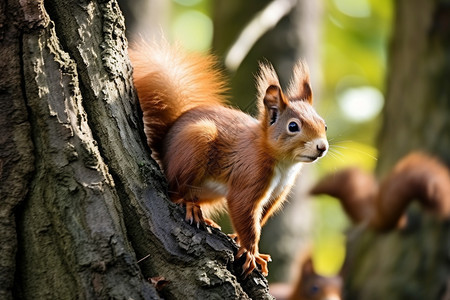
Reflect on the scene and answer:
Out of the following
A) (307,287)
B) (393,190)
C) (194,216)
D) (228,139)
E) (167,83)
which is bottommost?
(307,287)

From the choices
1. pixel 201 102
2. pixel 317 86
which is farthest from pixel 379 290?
pixel 201 102

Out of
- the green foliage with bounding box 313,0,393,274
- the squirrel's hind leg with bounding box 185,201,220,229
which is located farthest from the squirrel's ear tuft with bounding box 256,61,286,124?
the green foliage with bounding box 313,0,393,274

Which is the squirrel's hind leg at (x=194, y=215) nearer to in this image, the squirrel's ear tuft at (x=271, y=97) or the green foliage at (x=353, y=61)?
the squirrel's ear tuft at (x=271, y=97)

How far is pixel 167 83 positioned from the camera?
254cm

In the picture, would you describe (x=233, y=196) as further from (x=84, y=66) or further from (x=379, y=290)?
(x=379, y=290)

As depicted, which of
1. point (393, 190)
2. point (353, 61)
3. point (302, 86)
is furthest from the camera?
point (353, 61)

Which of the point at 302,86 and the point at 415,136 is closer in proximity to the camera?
the point at 302,86

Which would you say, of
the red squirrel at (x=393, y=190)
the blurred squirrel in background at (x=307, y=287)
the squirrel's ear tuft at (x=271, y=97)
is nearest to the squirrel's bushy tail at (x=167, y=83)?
the squirrel's ear tuft at (x=271, y=97)

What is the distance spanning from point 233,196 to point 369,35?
5.56 metres

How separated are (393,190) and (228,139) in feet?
6.98

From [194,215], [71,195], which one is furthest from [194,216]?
[71,195]

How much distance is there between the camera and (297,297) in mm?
5230

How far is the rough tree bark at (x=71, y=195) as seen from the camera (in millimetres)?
1894

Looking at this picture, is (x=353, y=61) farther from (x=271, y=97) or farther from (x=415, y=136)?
(x=271, y=97)
